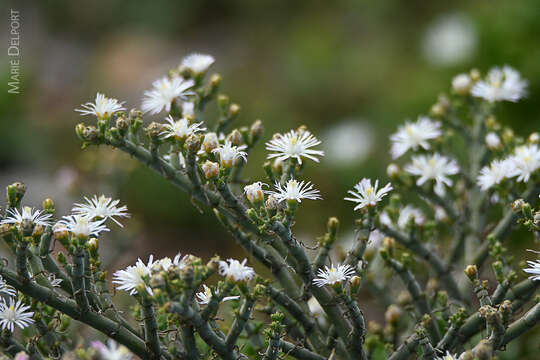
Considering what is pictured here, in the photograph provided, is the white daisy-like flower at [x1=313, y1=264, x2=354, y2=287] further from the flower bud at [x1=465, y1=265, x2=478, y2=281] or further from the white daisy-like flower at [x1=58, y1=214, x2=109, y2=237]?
the white daisy-like flower at [x1=58, y1=214, x2=109, y2=237]

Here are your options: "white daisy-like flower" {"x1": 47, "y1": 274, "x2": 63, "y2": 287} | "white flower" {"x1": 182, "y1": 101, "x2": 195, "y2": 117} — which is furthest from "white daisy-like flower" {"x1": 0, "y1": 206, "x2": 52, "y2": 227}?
"white flower" {"x1": 182, "y1": 101, "x2": 195, "y2": 117}

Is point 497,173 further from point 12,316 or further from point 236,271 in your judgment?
point 12,316

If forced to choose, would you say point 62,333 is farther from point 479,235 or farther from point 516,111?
point 516,111

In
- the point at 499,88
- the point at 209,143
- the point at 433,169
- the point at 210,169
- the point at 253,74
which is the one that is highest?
the point at 253,74

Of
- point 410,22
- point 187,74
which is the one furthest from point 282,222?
point 410,22

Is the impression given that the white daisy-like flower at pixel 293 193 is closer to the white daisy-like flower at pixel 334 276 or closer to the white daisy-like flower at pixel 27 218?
the white daisy-like flower at pixel 334 276

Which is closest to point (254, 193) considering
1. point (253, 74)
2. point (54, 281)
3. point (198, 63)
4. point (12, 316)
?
point (54, 281)

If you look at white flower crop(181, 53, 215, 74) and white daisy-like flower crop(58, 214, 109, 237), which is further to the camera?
white flower crop(181, 53, 215, 74)
